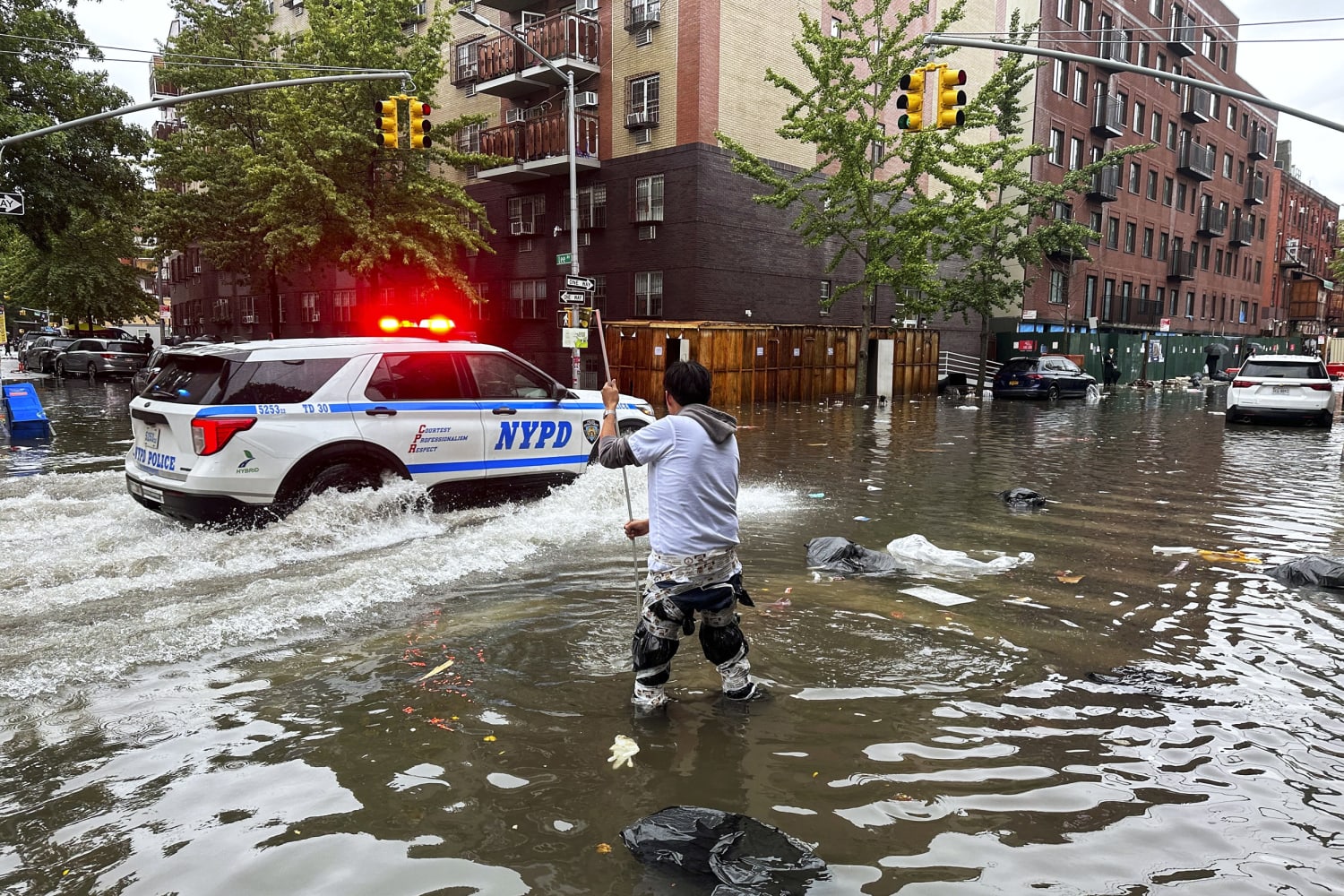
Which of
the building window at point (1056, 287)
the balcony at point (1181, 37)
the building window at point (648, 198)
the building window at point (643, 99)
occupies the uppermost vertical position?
the balcony at point (1181, 37)

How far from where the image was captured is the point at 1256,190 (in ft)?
215

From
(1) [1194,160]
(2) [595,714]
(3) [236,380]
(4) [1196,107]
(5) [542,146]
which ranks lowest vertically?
(2) [595,714]

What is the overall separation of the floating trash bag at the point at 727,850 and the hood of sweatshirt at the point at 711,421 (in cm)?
175

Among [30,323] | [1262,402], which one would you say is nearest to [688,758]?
[1262,402]

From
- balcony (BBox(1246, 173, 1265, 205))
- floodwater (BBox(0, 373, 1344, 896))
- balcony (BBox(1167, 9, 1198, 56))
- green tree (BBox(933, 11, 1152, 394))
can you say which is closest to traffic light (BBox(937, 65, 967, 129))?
floodwater (BBox(0, 373, 1344, 896))

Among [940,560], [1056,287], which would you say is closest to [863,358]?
[1056,287]

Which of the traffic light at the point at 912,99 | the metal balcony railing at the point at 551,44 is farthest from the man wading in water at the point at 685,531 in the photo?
the metal balcony railing at the point at 551,44

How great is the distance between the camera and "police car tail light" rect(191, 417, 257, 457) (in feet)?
24.3

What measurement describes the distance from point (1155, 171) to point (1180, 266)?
6386 mm

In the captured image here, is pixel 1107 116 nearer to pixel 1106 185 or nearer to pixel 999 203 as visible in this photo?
pixel 1106 185

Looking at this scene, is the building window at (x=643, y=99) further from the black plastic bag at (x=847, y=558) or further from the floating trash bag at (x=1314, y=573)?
the floating trash bag at (x=1314, y=573)

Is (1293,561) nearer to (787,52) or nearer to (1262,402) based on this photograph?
(1262,402)

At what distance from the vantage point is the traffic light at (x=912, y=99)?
15.0 meters

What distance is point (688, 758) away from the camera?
4023 millimetres
